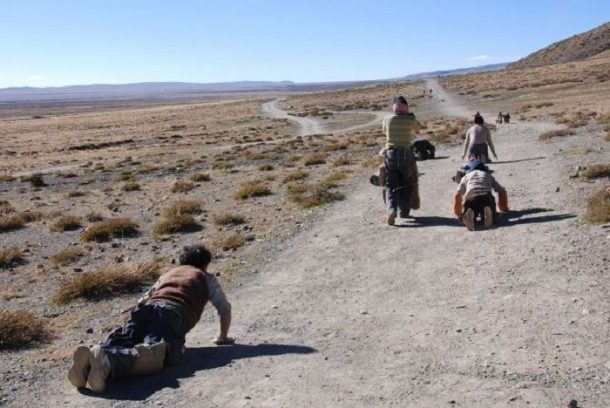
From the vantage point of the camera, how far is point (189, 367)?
6383 mm

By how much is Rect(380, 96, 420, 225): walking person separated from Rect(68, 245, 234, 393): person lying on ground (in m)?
5.70

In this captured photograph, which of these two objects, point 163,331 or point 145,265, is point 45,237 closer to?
point 145,265

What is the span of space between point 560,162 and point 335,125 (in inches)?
1686

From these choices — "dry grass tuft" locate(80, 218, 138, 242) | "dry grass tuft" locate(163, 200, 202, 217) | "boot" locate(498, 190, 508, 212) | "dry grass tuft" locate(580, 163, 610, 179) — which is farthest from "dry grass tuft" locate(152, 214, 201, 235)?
"dry grass tuft" locate(580, 163, 610, 179)

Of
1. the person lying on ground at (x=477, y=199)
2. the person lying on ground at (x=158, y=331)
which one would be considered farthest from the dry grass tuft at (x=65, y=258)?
the person lying on ground at (x=477, y=199)

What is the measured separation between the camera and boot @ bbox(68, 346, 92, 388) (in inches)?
229

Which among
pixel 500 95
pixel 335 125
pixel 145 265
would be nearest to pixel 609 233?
pixel 145 265

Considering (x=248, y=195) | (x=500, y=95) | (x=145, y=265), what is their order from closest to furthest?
(x=145, y=265) < (x=248, y=195) < (x=500, y=95)

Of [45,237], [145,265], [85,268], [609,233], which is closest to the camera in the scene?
[609,233]

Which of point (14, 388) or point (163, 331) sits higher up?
point (163, 331)

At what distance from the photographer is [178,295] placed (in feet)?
21.8

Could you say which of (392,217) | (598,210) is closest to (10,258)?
(392,217)

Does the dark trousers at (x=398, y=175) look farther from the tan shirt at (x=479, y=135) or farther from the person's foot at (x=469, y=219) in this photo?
the tan shirt at (x=479, y=135)

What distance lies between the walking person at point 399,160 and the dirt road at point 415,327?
2.03 feet
